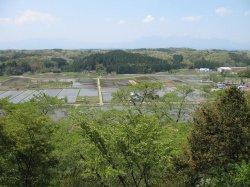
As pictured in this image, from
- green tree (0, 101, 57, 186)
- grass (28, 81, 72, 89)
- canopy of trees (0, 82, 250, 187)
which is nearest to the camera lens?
canopy of trees (0, 82, 250, 187)

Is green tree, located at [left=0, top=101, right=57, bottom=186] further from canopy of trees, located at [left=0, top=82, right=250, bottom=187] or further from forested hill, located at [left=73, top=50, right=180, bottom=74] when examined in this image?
forested hill, located at [left=73, top=50, right=180, bottom=74]

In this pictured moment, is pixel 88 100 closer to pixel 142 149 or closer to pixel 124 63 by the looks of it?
pixel 142 149

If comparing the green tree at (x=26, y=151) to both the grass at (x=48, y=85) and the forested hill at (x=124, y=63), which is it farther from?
the forested hill at (x=124, y=63)

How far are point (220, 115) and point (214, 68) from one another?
371 feet

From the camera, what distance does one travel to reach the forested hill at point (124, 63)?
115000 millimetres

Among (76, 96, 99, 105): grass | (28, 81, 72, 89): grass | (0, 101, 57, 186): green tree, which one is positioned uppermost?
(0, 101, 57, 186): green tree

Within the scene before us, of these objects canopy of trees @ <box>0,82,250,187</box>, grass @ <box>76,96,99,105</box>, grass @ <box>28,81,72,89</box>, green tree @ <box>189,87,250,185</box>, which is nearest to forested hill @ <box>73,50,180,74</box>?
grass @ <box>28,81,72,89</box>

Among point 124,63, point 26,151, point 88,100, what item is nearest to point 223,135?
point 26,151

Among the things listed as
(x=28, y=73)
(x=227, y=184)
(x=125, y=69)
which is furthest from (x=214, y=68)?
(x=227, y=184)

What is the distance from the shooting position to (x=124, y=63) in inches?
4690

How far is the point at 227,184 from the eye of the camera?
13898 millimetres

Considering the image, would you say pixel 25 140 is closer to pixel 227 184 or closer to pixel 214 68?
pixel 227 184

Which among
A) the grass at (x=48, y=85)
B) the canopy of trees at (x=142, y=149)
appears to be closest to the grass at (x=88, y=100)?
the grass at (x=48, y=85)

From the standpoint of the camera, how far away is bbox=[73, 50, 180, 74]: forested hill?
115000 millimetres
